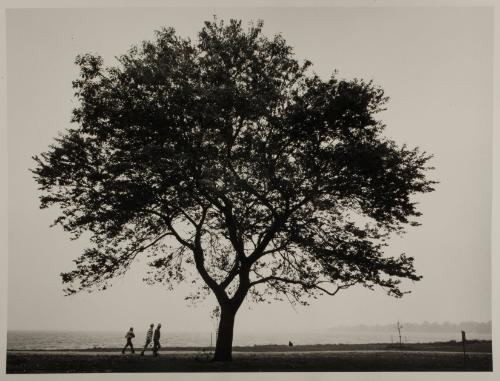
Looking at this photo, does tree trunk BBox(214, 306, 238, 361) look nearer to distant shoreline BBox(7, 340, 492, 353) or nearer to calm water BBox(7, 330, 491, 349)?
calm water BBox(7, 330, 491, 349)

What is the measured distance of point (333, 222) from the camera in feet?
65.2

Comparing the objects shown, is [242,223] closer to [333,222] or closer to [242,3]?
[333,222]

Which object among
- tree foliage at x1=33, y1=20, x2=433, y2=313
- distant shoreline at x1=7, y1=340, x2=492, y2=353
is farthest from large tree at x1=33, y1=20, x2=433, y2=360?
distant shoreline at x1=7, y1=340, x2=492, y2=353

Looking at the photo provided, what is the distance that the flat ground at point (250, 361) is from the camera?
17875 mm

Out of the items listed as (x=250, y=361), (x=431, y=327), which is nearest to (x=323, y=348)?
(x=431, y=327)

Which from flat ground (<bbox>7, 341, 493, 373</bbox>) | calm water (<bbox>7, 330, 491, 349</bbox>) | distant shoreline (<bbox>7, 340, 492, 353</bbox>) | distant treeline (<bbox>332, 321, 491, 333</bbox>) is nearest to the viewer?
flat ground (<bbox>7, 341, 493, 373</bbox>)

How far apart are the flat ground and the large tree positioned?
1.20 m

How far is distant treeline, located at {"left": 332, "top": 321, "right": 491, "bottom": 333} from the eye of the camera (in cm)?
1833

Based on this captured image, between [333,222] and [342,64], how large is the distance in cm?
510

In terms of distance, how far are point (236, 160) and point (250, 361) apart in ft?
20.6

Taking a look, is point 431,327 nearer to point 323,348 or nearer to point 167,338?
point 323,348

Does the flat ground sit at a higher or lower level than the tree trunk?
lower

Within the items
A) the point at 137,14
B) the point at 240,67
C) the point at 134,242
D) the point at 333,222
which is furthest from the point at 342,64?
the point at 134,242

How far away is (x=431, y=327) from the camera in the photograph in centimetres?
2033
